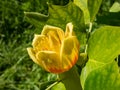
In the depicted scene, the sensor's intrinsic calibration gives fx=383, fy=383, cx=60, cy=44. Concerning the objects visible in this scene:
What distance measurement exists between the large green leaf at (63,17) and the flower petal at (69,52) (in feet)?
0.34

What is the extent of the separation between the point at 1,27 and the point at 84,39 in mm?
2272

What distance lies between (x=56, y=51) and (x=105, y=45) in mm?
78

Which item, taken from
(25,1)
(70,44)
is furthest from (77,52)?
(25,1)

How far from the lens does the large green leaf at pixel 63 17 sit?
613 millimetres

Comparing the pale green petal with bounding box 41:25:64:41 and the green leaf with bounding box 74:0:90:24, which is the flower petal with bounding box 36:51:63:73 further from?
the green leaf with bounding box 74:0:90:24

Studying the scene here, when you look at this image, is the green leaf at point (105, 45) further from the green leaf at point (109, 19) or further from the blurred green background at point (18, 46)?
the blurred green background at point (18, 46)

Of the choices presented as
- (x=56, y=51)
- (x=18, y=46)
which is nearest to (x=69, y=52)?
(x=56, y=51)

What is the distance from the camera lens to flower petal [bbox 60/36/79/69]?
19.9 inches

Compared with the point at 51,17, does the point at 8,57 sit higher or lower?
lower

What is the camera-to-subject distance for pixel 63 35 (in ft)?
1.77

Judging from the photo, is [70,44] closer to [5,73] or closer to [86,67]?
[86,67]

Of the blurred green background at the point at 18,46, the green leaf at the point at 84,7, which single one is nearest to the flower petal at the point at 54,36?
the green leaf at the point at 84,7

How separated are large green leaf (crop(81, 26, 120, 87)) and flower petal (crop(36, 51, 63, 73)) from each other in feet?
0.21

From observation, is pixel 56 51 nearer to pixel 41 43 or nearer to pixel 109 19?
pixel 41 43
